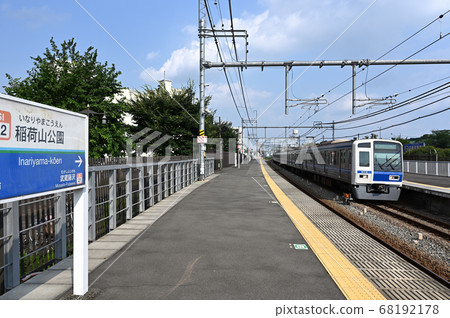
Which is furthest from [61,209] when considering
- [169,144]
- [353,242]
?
[169,144]

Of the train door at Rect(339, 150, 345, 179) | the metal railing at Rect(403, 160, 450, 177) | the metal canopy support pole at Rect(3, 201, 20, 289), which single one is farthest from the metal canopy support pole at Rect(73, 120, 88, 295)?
the metal railing at Rect(403, 160, 450, 177)

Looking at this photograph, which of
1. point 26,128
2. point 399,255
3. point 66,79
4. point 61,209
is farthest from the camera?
point 66,79

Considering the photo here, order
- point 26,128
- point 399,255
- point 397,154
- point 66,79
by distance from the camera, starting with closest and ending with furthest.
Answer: point 26,128 < point 399,255 < point 397,154 < point 66,79

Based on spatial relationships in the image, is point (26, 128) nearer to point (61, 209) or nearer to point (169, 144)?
point (61, 209)

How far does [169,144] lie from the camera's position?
26625mm

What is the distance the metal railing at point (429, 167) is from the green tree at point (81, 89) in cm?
2398

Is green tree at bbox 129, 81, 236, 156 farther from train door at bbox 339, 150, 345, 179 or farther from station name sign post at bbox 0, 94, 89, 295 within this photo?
station name sign post at bbox 0, 94, 89, 295

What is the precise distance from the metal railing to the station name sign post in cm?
2858

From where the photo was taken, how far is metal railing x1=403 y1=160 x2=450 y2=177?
26.4 m

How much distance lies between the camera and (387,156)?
14.0 metres

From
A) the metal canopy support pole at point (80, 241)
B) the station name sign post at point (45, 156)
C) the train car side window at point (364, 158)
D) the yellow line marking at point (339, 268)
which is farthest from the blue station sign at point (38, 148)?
the train car side window at point (364, 158)

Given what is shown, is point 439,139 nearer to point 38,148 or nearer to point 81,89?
point 81,89

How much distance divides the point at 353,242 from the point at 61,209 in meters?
5.42
